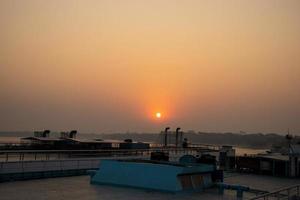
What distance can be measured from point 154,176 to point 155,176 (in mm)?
68

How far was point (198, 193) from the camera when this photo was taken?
2052cm

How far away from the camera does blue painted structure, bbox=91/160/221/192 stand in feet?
66.2

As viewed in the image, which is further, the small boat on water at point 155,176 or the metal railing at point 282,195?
the small boat on water at point 155,176

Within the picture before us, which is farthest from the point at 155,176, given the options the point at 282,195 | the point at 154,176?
the point at 282,195

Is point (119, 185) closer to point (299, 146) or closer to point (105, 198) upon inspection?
point (105, 198)

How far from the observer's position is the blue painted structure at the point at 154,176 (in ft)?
66.2

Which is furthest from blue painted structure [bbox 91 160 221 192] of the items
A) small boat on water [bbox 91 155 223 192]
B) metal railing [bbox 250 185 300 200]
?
metal railing [bbox 250 185 300 200]

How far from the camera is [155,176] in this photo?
20703 mm

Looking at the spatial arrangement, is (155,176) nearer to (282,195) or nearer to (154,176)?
(154,176)

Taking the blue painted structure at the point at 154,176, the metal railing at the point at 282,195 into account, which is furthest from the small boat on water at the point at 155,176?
the metal railing at the point at 282,195

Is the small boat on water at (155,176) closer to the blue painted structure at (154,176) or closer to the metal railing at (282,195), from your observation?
the blue painted structure at (154,176)

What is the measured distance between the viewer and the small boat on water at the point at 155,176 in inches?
795

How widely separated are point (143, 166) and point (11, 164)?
7463 millimetres

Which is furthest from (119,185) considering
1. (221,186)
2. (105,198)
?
(221,186)
